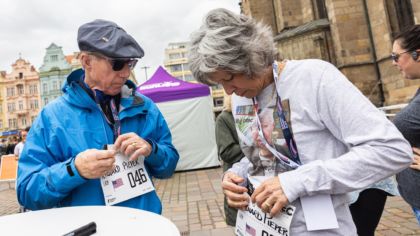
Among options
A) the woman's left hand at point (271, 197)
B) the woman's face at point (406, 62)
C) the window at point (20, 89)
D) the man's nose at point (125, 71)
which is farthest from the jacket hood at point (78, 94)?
the window at point (20, 89)

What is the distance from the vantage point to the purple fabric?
985 cm

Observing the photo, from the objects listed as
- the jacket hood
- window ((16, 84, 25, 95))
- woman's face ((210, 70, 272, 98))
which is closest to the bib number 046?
the jacket hood

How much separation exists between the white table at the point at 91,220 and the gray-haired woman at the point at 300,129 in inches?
15.5

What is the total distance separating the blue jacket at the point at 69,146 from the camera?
1596mm

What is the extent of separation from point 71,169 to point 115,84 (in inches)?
22.9

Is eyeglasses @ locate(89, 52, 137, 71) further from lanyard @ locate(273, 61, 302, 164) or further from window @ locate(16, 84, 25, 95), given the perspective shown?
window @ locate(16, 84, 25, 95)

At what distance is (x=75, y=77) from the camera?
196cm

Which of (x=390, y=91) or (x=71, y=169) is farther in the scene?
(x=390, y=91)

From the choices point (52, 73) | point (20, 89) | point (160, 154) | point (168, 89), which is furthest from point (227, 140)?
point (20, 89)

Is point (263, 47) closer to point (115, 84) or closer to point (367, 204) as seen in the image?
point (115, 84)

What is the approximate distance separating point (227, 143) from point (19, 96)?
66.4m

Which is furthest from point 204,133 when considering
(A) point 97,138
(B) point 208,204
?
(A) point 97,138

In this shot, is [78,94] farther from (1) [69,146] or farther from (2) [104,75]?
(1) [69,146]

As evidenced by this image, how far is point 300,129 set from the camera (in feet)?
4.07
